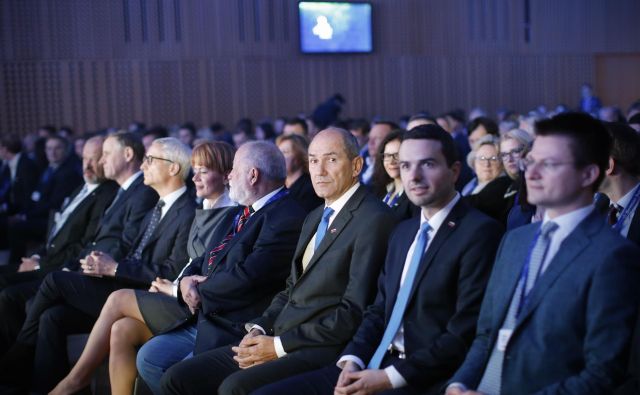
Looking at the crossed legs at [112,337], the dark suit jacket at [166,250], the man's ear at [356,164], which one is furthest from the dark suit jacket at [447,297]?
the dark suit jacket at [166,250]

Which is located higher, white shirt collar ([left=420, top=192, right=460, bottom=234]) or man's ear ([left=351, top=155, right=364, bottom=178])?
man's ear ([left=351, top=155, right=364, bottom=178])

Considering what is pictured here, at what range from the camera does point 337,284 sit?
135 inches

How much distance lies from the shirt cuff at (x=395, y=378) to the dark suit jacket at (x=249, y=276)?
→ 1.24 meters

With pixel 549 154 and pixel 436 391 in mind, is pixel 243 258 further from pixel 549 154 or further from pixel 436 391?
pixel 549 154

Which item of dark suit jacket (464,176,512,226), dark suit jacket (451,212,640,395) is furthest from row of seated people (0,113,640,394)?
dark suit jacket (464,176,512,226)

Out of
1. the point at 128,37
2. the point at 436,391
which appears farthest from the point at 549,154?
the point at 128,37

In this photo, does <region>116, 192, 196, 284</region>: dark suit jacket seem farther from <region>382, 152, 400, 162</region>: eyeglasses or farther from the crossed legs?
<region>382, 152, 400, 162</region>: eyeglasses

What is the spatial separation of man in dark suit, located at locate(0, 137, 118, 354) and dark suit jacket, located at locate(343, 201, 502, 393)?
10.8 ft

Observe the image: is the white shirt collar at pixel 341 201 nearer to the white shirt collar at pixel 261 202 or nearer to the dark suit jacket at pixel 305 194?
the white shirt collar at pixel 261 202

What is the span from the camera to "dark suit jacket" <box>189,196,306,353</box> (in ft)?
12.8

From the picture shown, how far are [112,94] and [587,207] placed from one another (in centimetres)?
1300

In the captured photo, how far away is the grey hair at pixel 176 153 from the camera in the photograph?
198 inches

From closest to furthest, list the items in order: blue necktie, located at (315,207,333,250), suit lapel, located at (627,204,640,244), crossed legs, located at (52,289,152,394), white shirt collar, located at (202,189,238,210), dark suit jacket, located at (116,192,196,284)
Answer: suit lapel, located at (627,204,640,244)
blue necktie, located at (315,207,333,250)
crossed legs, located at (52,289,152,394)
white shirt collar, located at (202,189,238,210)
dark suit jacket, located at (116,192,196,284)

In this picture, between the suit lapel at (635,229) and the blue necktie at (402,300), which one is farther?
the suit lapel at (635,229)
